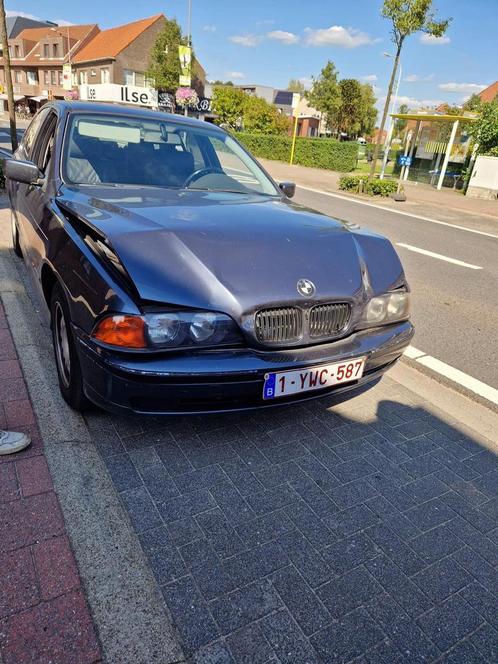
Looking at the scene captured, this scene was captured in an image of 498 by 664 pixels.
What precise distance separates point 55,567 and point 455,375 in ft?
11.0

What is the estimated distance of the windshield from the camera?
333cm

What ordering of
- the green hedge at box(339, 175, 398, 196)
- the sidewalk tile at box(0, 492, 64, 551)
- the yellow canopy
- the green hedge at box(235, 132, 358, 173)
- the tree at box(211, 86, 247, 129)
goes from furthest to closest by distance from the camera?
the tree at box(211, 86, 247, 129), the green hedge at box(235, 132, 358, 173), the yellow canopy, the green hedge at box(339, 175, 398, 196), the sidewalk tile at box(0, 492, 64, 551)

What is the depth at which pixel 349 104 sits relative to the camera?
3856 centimetres

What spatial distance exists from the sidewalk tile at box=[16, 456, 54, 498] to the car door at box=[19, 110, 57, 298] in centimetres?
135

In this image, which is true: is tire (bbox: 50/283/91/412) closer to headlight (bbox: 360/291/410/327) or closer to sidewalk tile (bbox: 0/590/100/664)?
sidewalk tile (bbox: 0/590/100/664)

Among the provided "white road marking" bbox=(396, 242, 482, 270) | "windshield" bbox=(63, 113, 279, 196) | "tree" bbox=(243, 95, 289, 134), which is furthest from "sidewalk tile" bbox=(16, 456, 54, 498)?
"tree" bbox=(243, 95, 289, 134)

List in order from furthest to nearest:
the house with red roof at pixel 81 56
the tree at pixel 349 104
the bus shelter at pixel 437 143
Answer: the house with red roof at pixel 81 56 → the tree at pixel 349 104 → the bus shelter at pixel 437 143

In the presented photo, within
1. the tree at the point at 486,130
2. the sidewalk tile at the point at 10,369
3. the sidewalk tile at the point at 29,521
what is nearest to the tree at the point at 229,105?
the tree at the point at 486,130

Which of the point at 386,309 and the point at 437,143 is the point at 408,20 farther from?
the point at 386,309

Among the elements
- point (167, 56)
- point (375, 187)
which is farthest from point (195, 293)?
point (167, 56)

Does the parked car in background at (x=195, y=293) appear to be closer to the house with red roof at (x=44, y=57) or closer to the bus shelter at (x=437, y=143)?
the bus shelter at (x=437, y=143)

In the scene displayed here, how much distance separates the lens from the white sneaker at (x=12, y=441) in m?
2.43

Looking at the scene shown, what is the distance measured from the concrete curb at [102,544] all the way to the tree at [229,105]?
45.0 metres

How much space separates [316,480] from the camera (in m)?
2.51
